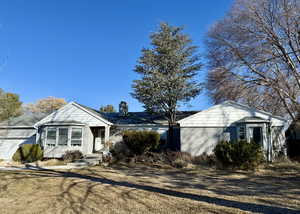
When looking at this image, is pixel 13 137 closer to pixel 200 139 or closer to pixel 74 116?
pixel 74 116

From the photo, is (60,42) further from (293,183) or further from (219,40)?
(293,183)

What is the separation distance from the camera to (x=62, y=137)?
16031mm

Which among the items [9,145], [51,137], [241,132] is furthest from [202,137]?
[9,145]

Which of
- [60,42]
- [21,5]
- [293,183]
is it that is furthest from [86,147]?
[293,183]

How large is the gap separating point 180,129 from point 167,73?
19.4ft

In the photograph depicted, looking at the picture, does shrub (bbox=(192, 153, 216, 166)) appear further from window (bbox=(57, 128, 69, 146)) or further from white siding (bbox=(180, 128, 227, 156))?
window (bbox=(57, 128, 69, 146))

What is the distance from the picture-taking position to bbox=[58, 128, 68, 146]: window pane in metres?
15.9

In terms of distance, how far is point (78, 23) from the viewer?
15.7m

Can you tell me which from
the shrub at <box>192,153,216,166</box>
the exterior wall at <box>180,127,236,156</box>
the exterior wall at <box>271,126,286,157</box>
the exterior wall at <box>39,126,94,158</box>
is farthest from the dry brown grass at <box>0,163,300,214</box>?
the exterior wall at <box>39,126,94,158</box>

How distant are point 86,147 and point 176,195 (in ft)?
38.3

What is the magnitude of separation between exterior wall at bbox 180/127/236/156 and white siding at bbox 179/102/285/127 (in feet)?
1.28

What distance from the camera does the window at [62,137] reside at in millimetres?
15898

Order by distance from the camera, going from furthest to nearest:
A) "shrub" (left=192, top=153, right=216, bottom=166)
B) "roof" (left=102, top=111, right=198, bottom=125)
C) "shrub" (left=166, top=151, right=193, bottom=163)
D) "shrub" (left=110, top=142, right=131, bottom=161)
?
"roof" (left=102, top=111, right=198, bottom=125)
"shrub" (left=110, top=142, right=131, bottom=161)
"shrub" (left=166, top=151, right=193, bottom=163)
"shrub" (left=192, top=153, right=216, bottom=166)

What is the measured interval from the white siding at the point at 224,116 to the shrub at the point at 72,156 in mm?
8511
